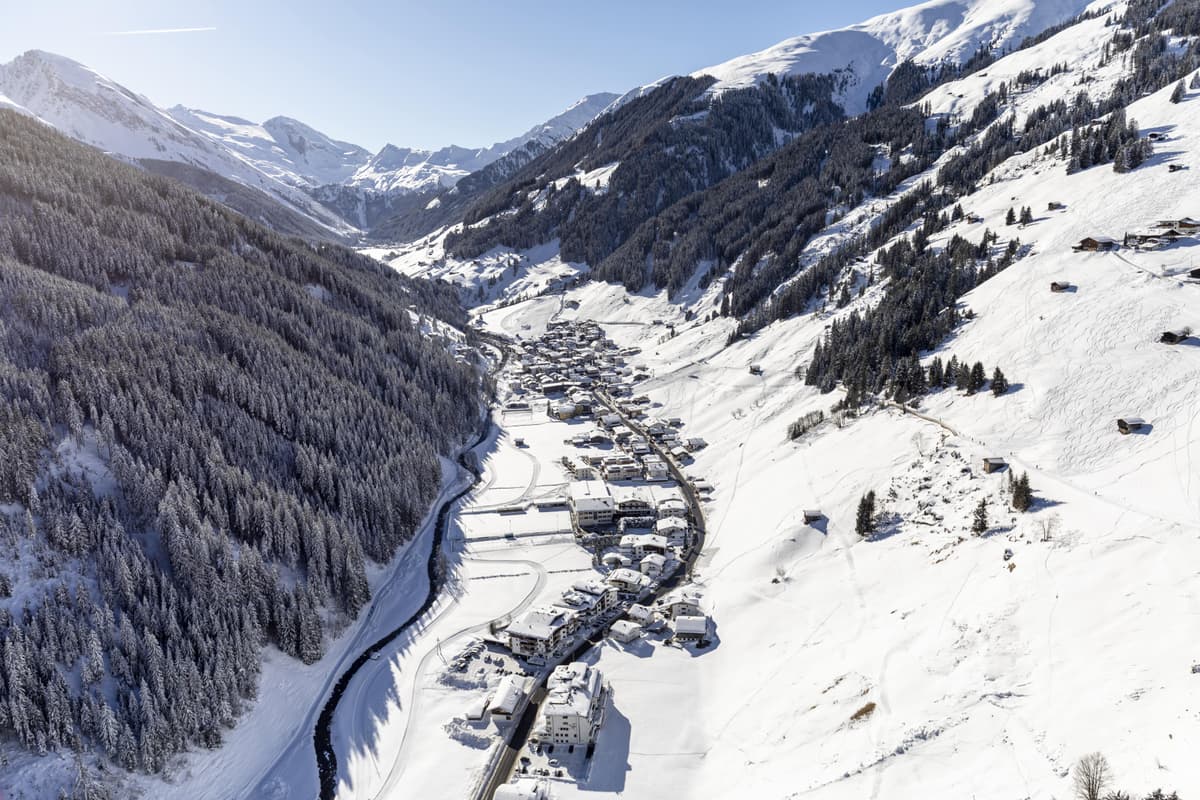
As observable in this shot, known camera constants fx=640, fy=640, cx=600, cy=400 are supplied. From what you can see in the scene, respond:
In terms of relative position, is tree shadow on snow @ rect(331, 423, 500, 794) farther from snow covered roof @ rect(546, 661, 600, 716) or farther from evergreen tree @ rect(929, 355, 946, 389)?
evergreen tree @ rect(929, 355, 946, 389)

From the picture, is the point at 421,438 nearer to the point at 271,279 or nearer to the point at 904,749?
the point at 271,279

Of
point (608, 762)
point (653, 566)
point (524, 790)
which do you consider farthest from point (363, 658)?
point (653, 566)

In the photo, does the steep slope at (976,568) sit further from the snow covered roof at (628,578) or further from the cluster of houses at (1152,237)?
the snow covered roof at (628,578)

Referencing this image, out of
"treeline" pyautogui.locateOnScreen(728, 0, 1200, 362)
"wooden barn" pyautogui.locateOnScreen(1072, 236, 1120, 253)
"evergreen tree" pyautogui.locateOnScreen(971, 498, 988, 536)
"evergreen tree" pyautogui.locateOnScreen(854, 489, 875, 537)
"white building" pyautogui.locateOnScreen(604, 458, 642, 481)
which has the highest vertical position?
"treeline" pyautogui.locateOnScreen(728, 0, 1200, 362)

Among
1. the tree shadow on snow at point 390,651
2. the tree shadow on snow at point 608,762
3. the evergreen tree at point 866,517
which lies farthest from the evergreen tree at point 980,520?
the tree shadow on snow at point 390,651

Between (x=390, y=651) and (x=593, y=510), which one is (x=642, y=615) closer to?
(x=593, y=510)

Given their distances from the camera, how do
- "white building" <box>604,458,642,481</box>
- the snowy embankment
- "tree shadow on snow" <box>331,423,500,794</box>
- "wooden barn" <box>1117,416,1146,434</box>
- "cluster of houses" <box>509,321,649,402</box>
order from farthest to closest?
"cluster of houses" <box>509,321,649,402</box>, "white building" <box>604,458,642,481</box>, "wooden barn" <box>1117,416,1146,434</box>, "tree shadow on snow" <box>331,423,500,794</box>, the snowy embankment

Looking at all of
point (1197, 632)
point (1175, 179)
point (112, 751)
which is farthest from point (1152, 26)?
point (112, 751)

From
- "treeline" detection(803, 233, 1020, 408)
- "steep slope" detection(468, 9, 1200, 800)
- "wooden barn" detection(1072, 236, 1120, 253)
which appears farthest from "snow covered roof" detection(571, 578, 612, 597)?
"wooden barn" detection(1072, 236, 1120, 253)
